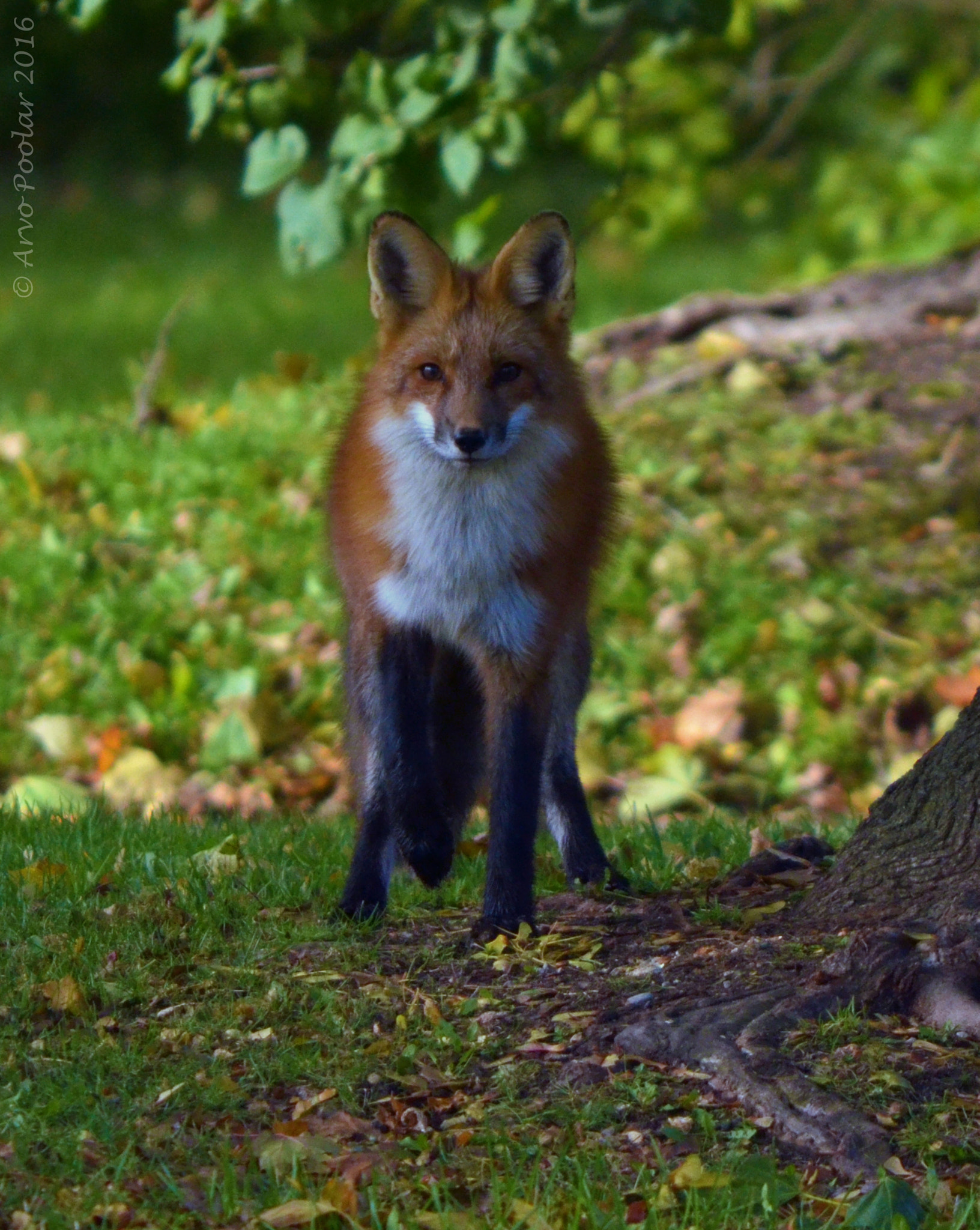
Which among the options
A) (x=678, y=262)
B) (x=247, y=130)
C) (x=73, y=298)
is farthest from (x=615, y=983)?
(x=678, y=262)

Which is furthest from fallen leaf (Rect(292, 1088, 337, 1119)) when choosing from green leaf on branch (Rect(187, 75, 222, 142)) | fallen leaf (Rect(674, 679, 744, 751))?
fallen leaf (Rect(674, 679, 744, 751))

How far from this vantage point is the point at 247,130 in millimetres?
5480

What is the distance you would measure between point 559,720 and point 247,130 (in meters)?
2.35

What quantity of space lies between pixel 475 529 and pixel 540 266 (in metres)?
0.71

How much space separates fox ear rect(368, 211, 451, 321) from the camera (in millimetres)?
4059

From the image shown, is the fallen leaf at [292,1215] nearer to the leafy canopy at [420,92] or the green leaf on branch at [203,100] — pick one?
the leafy canopy at [420,92]

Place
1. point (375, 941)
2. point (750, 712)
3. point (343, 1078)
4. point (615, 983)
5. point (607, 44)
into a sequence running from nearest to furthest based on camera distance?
1. point (343, 1078)
2. point (615, 983)
3. point (375, 941)
4. point (607, 44)
5. point (750, 712)

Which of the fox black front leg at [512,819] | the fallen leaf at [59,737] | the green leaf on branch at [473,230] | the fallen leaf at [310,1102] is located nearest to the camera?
the fallen leaf at [310,1102]

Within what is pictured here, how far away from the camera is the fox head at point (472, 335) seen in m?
3.92

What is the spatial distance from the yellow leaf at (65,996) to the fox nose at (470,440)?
1.53m

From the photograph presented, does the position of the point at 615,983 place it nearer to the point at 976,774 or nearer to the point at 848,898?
the point at 848,898

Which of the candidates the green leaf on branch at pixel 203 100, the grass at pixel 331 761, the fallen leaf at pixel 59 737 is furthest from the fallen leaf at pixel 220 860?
the fallen leaf at pixel 59 737

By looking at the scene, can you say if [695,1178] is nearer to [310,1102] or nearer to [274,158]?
[310,1102]

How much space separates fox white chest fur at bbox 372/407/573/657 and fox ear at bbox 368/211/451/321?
1.04ft
